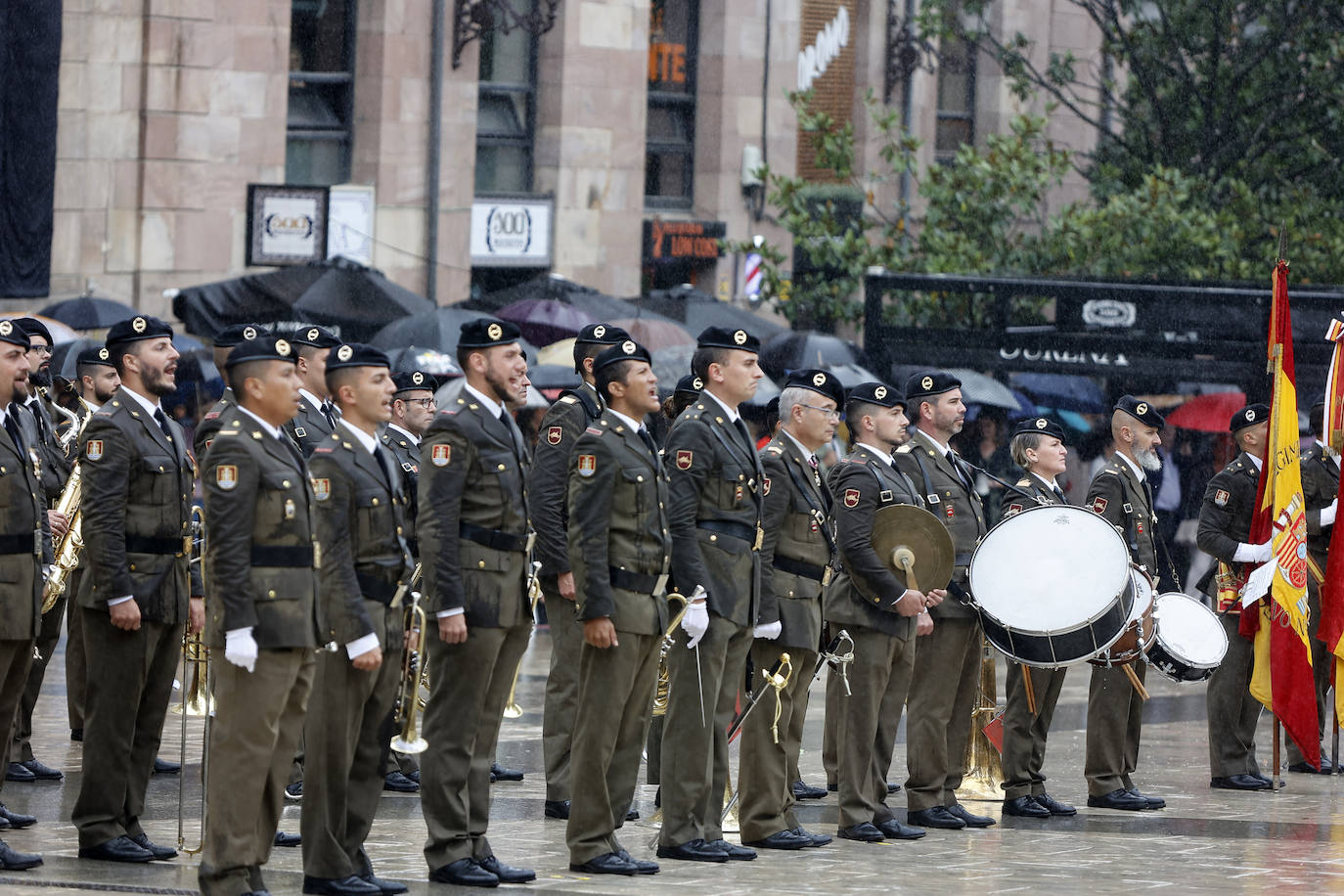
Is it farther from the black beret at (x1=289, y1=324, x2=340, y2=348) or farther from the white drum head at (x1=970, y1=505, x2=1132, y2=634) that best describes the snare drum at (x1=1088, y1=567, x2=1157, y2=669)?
the black beret at (x1=289, y1=324, x2=340, y2=348)

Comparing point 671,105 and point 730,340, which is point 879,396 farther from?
point 671,105

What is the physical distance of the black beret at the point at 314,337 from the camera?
9.66 meters

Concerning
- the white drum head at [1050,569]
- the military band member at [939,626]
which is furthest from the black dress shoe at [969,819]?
the white drum head at [1050,569]

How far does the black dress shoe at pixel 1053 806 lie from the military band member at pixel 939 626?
0.60 m

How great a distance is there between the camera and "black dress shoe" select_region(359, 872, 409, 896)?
867 cm

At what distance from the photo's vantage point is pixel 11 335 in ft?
31.0

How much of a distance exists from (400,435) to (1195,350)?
939cm

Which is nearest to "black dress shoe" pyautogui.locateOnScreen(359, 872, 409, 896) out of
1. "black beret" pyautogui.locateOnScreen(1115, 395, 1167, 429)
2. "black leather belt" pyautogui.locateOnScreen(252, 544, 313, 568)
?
"black leather belt" pyautogui.locateOnScreen(252, 544, 313, 568)

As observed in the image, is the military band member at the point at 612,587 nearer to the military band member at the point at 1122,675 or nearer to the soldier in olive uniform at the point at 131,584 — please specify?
the soldier in olive uniform at the point at 131,584

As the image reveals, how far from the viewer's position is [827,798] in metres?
12.1

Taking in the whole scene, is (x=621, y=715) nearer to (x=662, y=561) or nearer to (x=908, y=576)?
(x=662, y=561)

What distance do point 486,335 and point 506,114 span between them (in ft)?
60.0

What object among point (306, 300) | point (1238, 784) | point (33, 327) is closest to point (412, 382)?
point (33, 327)

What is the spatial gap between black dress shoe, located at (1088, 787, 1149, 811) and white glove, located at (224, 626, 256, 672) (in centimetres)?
553
